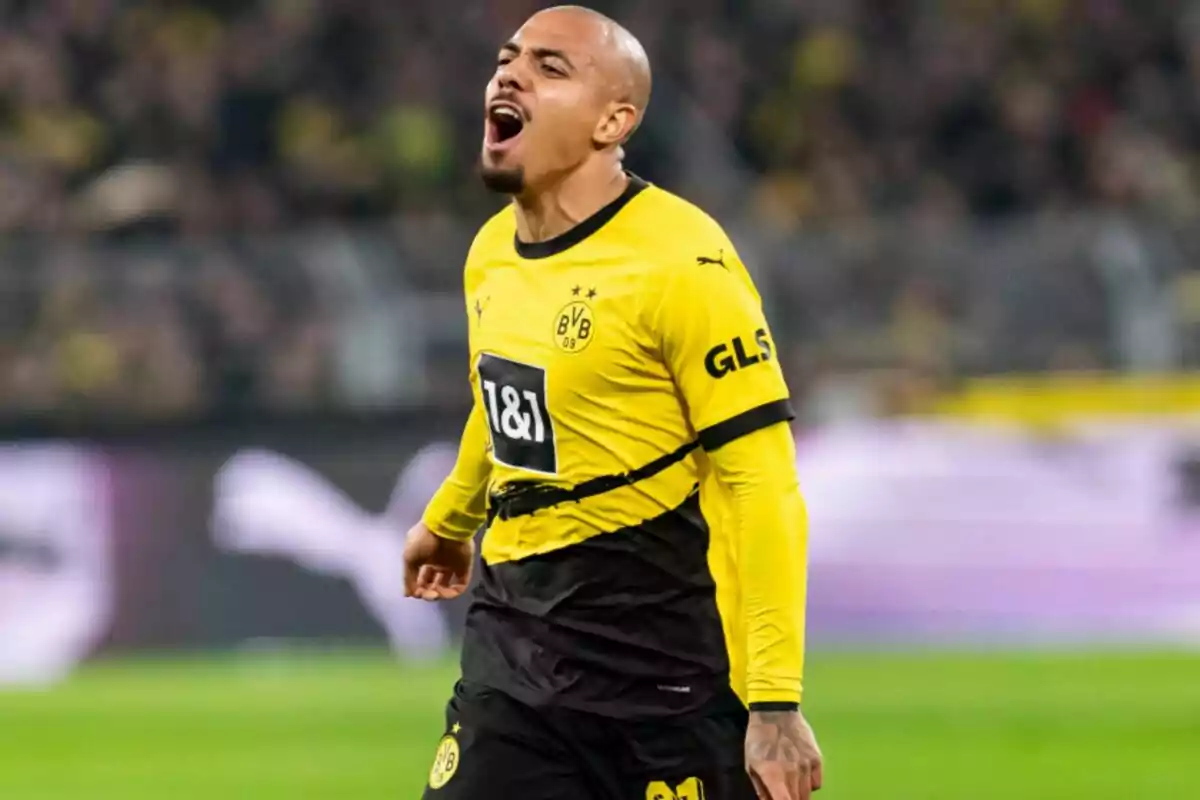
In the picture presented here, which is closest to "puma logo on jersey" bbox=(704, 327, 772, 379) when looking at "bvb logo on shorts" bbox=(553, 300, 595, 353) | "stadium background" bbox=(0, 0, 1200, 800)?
"bvb logo on shorts" bbox=(553, 300, 595, 353)

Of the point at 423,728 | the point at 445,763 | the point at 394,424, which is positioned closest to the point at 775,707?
the point at 445,763

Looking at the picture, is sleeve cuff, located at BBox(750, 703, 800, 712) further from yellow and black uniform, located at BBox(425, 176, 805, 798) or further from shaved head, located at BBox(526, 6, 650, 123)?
shaved head, located at BBox(526, 6, 650, 123)

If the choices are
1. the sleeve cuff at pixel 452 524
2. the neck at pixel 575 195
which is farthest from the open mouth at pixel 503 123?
the sleeve cuff at pixel 452 524

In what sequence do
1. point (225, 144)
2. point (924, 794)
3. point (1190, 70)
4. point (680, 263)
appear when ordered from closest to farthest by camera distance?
point (680, 263), point (924, 794), point (225, 144), point (1190, 70)

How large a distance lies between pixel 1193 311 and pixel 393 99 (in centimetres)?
592

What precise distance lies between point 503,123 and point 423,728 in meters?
6.53

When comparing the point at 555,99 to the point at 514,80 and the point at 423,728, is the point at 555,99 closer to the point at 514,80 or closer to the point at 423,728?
the point at 514,80

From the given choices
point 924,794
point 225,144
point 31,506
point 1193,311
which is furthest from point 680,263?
point 225,144

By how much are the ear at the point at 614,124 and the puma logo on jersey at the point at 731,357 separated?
0.53 metres

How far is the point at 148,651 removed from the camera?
13.1 m

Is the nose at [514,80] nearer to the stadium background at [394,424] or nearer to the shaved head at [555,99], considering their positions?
the shaved head at [555,99]

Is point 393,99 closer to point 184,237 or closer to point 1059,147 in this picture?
point 184,237

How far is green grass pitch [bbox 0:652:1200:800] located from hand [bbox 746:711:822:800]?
15.8 feet

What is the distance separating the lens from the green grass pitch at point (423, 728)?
9.38 meters
